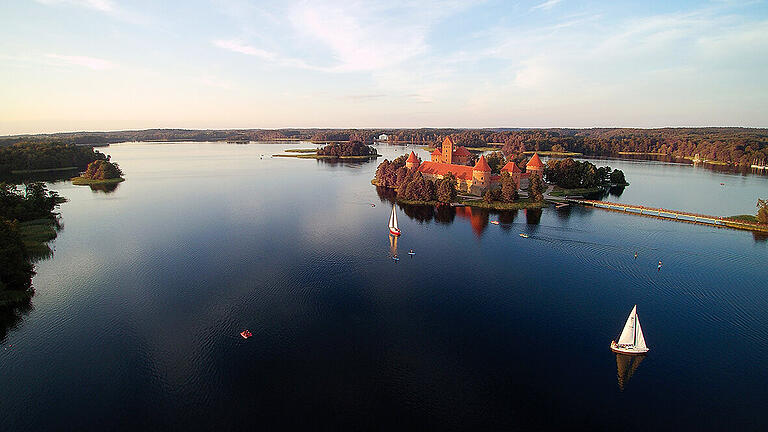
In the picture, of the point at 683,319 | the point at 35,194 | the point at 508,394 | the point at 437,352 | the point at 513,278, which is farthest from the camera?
the point at 35,194

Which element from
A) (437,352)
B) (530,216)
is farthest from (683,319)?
(530,216)

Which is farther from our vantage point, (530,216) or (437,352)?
(530,216)

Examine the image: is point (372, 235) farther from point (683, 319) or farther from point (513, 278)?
point (683, 319)

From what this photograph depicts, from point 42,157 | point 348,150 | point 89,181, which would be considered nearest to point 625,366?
point 89,181

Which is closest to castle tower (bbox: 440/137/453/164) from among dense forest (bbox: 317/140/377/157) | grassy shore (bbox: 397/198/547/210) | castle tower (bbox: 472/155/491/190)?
castle tower (bbox: 472/155/491/190)

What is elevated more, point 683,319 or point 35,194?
point 35,194

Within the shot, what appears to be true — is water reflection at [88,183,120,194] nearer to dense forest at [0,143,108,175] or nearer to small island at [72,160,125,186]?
small island at [72,160,125,186]

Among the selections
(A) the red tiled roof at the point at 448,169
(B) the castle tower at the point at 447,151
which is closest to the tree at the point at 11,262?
(A) the red tiled roof at the point at 448,169
